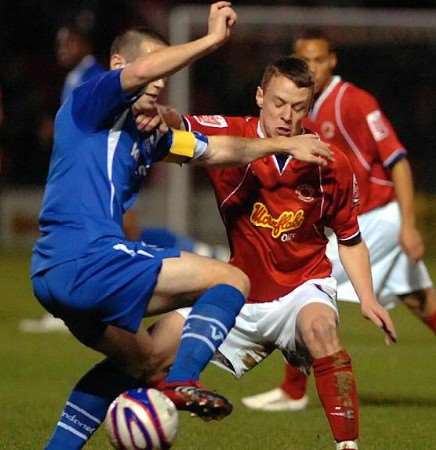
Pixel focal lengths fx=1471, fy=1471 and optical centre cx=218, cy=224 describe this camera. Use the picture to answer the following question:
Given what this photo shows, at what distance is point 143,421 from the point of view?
5254mm

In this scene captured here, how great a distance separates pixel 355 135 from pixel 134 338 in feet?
11.2

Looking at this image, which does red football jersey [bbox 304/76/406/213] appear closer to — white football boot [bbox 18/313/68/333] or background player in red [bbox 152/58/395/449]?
background player in red [bbox 152/58/395/449]

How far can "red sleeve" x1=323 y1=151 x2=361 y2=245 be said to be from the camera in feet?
21.6

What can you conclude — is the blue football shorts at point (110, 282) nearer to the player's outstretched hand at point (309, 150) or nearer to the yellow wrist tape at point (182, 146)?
the yellow wrist tape at point (182, 146)

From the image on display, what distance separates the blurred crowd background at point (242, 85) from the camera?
55.8 feet

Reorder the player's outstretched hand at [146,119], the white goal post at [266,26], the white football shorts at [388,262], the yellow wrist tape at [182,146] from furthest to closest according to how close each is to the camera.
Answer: the white goal post at [266,26], the white football shorts at [388,262], the yellow wrist tape at [182,146], the player's outstretched hand at [146,119]

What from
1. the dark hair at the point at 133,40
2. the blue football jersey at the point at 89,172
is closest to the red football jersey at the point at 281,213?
the dark hair at the point at 133,40

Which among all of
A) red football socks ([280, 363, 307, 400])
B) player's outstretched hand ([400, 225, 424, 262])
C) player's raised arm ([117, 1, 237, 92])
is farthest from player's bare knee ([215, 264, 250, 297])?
player's outstretched hand ([400, 225, 424, 262])

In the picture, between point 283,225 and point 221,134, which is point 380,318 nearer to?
point 283,225

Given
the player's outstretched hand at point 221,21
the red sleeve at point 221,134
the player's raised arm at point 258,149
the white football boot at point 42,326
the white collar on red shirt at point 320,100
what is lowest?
the white football boot at point 42,326

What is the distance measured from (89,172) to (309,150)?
0.91 meters

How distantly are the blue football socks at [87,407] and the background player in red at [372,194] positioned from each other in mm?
2306

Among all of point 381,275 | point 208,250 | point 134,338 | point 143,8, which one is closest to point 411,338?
point 381,275

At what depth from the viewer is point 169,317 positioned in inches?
249
